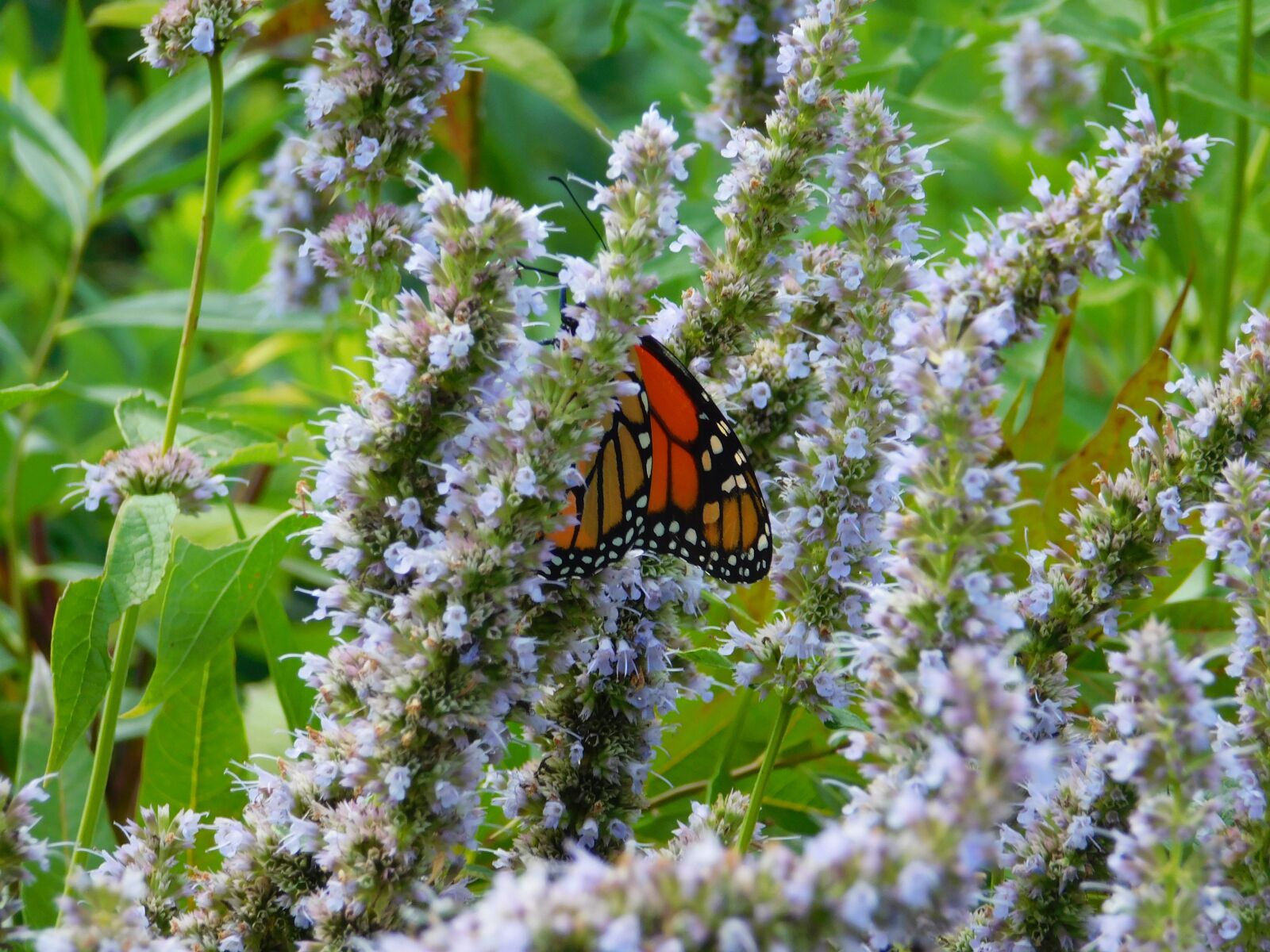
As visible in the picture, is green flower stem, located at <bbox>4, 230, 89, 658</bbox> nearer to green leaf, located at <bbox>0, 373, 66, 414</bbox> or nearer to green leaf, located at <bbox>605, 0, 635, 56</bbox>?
green leaf, located at <bbox>0, 373, 66, 414</bbox>

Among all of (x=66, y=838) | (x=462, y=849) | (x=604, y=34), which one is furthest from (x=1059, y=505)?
(x=604, y=34)

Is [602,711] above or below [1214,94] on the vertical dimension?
below

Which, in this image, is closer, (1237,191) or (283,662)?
(283,662)

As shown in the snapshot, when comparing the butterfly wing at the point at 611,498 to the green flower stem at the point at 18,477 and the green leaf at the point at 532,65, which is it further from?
the green flower stem at the point at 18,477

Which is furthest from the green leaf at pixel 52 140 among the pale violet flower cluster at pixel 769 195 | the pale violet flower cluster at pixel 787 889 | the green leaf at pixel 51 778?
the pale violet flower cluster at pixel 787 889

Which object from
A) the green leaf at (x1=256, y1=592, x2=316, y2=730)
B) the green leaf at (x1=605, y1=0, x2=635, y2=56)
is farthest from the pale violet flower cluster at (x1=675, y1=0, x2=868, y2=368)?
the green leaf at (x1=605, y1=0, x2=635, y2=56)

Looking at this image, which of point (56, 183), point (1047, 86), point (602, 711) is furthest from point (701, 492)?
point (1047, 86)

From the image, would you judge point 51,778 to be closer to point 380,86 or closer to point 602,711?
point 602,711
